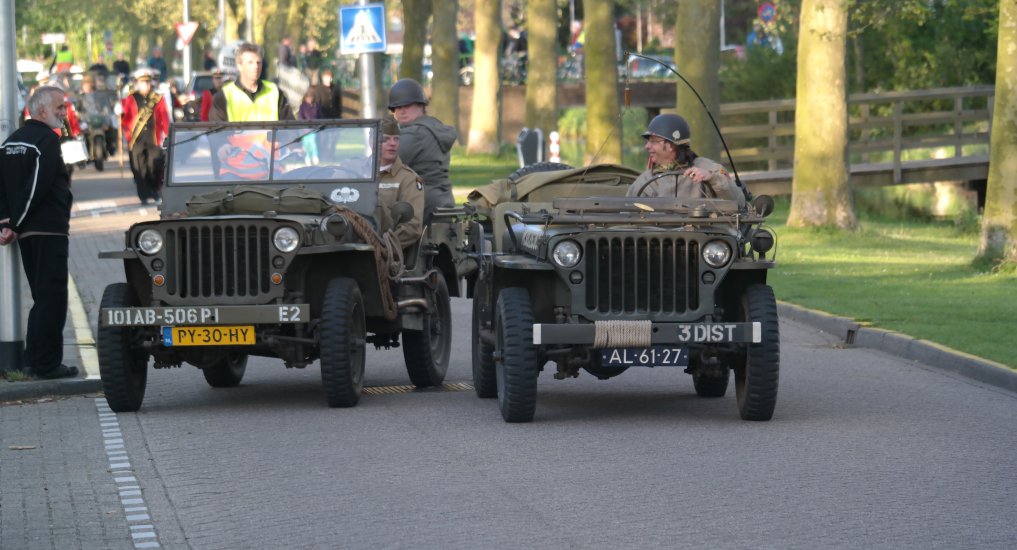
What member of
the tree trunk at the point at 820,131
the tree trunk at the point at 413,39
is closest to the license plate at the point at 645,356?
the tree trunk at the point at 820,131

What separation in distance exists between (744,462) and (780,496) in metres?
0.93

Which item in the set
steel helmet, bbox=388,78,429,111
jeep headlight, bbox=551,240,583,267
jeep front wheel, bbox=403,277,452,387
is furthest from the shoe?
jeep headlight, bbox=551,240,583,267

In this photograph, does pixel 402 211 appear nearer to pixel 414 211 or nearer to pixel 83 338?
pixel 414 211

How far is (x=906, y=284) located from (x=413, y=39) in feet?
72.0

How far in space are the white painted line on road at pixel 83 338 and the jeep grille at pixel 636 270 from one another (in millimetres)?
3103

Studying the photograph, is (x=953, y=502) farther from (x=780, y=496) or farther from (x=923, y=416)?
(x=923, y=416)

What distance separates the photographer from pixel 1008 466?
936cm

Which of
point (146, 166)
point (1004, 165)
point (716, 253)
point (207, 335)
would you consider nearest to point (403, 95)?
point (207, 335)

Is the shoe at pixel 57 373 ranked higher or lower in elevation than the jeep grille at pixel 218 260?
lower

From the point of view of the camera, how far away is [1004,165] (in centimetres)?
2005

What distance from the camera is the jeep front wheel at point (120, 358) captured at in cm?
1124

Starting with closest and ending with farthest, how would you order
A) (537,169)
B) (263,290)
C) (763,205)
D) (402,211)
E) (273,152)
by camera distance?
(763,205)
(263,290)
(402,211)
(273,152)
(537,169)

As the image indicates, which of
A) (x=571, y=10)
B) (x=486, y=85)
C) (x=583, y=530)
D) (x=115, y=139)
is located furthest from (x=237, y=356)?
(x=571, y=10)

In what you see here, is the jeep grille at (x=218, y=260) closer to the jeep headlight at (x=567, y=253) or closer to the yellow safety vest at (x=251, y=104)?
the jeep headlight at (x=567, y=253)
